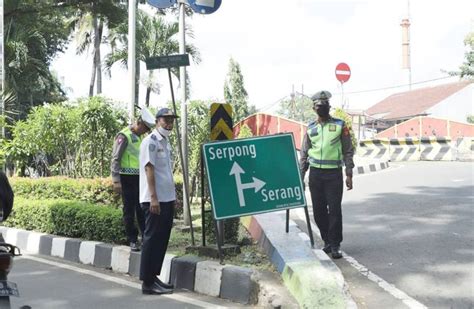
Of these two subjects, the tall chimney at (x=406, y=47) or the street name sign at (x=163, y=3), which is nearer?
the street name sign at (x=163, y=3)

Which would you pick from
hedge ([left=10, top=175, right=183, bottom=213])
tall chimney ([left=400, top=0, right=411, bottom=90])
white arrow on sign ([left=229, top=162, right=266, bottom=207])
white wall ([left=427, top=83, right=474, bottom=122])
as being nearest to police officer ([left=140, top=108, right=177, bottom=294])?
white arrow on sign ([left=229, top=162, right=266, bottom=207])

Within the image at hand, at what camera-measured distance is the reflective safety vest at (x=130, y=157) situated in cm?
645

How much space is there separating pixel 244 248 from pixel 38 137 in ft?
22.4

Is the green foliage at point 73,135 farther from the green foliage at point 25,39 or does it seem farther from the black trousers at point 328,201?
the black trousers at point 328,201

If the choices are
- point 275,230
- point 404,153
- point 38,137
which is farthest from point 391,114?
point 275,230

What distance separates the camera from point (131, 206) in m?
6.48

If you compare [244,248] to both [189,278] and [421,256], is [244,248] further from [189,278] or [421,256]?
[421,256]

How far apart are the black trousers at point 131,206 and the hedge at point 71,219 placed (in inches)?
16.4

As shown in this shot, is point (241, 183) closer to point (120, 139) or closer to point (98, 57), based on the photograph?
point (120, 139)

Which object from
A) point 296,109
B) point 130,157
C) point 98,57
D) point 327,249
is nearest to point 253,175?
point 327,249

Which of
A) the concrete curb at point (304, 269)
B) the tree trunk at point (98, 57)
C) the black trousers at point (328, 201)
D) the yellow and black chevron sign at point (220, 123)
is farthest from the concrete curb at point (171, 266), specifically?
the tree trunk at point (98, 57)

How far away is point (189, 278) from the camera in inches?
217

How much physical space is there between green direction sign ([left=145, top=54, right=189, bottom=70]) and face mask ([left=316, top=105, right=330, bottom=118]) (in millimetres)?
1516

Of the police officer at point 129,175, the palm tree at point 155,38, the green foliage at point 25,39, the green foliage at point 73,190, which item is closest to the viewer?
the police officer at point 129,175
